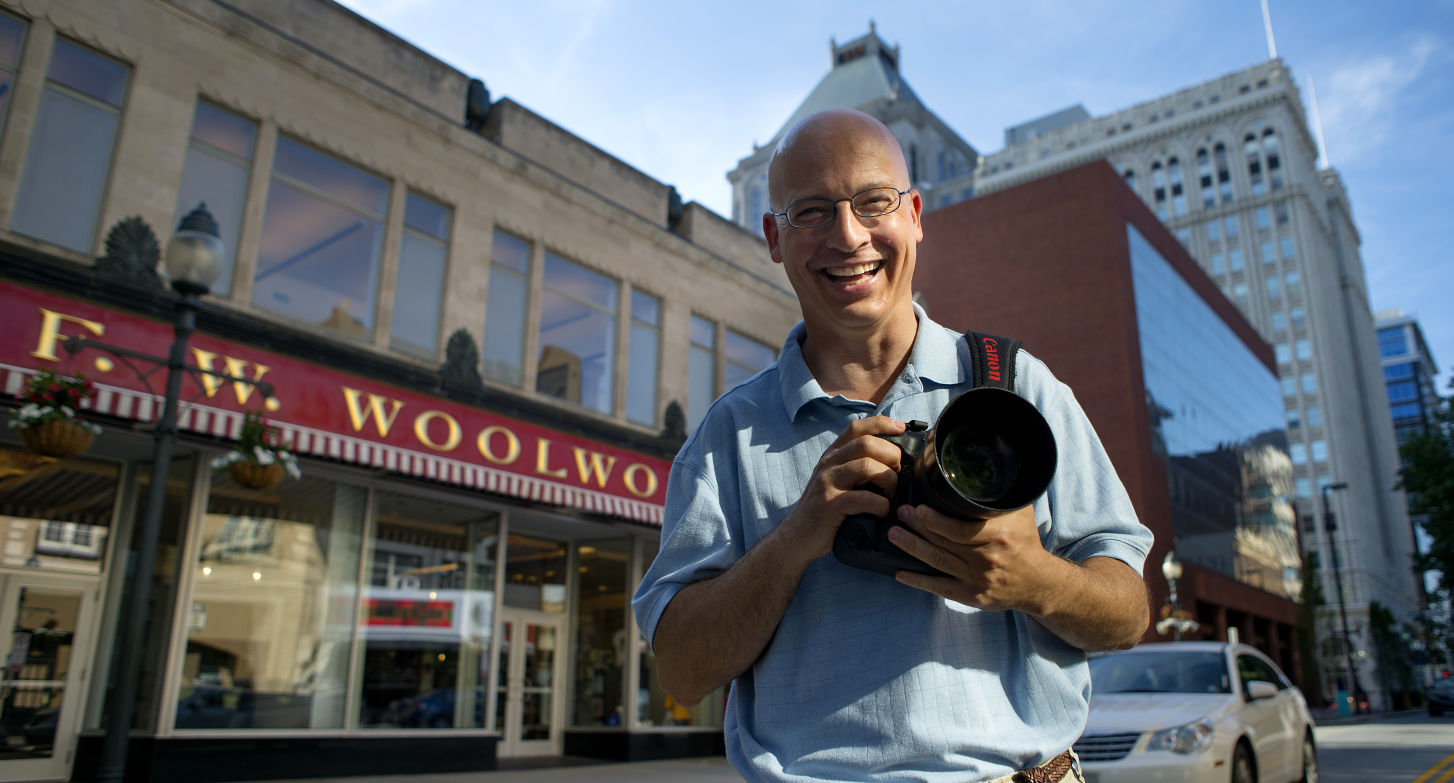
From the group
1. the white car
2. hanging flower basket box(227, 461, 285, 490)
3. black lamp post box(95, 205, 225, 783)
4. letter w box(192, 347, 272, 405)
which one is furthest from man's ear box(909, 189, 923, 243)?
letter w box(192, 347, 272, 405)

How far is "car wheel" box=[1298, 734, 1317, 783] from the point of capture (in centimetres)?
988

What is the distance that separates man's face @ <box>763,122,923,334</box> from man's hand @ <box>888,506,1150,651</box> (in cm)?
52

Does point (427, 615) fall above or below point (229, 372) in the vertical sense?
below

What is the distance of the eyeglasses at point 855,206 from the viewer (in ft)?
5.39

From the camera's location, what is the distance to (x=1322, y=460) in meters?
88.8

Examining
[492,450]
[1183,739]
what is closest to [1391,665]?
[1183,739]

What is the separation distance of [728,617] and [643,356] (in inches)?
660

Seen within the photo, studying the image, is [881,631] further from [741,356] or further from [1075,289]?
[1075,289]

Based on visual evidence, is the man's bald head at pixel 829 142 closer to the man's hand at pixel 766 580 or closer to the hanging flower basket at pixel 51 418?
the man's hand at pixel 766 580

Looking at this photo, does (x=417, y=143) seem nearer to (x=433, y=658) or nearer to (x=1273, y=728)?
(x=433, y=658)

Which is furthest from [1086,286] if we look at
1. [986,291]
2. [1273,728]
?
[1273,728]

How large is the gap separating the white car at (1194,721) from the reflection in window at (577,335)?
9969mm

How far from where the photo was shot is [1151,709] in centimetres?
800

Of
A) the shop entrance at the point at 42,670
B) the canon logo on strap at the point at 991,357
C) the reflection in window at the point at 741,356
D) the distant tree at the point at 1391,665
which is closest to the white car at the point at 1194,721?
the canon logo on strap at the point at 991,357
